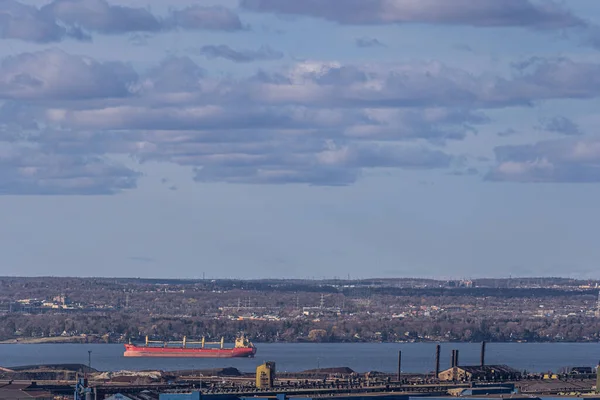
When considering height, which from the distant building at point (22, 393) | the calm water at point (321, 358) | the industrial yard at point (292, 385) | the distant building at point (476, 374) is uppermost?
the calm water at point (321, 358)

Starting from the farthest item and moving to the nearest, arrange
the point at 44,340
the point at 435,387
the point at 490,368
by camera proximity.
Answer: the point at 44,340
the point at 490,368
the point at 435,387

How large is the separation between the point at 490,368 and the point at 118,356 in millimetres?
76093

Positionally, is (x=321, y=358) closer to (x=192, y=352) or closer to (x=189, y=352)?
(x=192, y=352)

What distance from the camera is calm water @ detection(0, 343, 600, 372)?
134500mm

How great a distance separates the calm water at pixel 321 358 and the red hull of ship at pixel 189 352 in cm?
96

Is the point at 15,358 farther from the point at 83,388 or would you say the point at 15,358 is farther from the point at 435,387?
the point at 83,388

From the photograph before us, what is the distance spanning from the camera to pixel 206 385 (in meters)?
93.1

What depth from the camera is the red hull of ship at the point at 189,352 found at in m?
160

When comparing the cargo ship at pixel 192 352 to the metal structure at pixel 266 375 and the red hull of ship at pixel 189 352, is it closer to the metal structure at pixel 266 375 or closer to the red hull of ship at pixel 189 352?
the red hull of ship at pixel 189 352

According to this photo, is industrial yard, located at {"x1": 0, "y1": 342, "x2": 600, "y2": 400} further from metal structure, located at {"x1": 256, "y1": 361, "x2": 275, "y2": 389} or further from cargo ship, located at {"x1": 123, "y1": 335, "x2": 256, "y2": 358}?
cargo ship, located at {"x1": 123, "y1": 335, "x2": 256, "y2": 358}

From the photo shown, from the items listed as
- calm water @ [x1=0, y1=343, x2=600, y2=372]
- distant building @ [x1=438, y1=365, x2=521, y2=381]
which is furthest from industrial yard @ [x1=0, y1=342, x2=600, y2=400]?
calm water @ [x1=0, y1=343, x2=600, y2=372]


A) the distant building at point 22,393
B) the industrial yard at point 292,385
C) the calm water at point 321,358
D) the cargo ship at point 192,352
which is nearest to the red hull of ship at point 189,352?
the cargo ship at point 192,352

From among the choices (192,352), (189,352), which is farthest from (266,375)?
(189,352)

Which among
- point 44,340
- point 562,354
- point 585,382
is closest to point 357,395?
point 585,382
